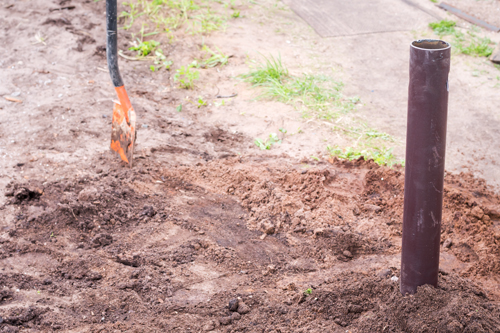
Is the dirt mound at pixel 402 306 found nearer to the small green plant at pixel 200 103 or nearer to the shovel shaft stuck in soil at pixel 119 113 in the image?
the shovel shaft stuck in soil at pixel 119 113

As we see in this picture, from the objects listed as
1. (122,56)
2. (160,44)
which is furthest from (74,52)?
(160,44)

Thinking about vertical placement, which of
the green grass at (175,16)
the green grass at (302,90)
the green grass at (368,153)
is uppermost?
the green grass at (175,16)

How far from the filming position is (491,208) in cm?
326

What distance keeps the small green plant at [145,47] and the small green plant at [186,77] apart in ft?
2.27

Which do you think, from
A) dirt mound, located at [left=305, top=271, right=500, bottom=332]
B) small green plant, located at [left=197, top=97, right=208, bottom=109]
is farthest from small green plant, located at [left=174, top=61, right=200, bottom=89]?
dirt mound, located at [left=305, top=271, right=500, bottom=332]

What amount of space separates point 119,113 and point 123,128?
0.15m

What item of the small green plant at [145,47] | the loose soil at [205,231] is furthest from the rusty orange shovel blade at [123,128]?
the small green plant at [145,47]

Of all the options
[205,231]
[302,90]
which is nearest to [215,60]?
[302,90]

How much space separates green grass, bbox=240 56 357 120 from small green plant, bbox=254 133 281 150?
55cm

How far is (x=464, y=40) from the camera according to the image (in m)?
6.14

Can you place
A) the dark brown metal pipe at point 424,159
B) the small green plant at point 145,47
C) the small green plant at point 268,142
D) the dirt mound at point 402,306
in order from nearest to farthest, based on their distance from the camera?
1. the dark brown metal pipe at point 424,159
2. the dirt mound at point 402,306
3. the small green plant at point 268,142
4. the small green plant at point 145,47

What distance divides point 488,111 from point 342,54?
203 centimetres

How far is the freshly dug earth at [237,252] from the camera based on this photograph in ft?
7.11

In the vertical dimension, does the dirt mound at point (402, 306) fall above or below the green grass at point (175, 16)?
below
